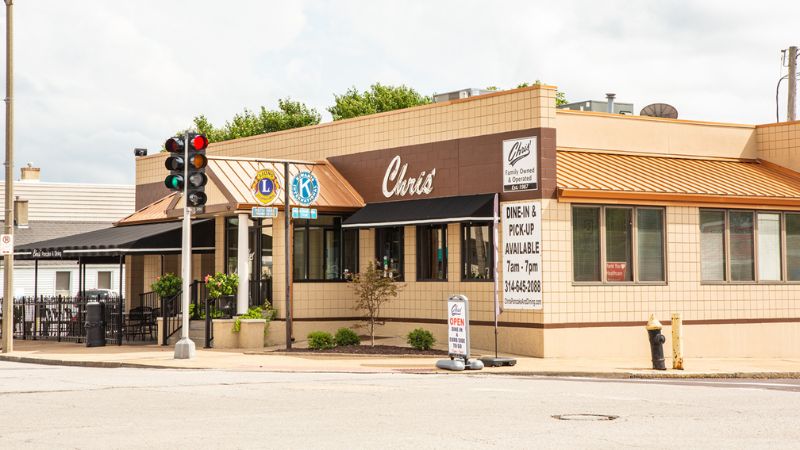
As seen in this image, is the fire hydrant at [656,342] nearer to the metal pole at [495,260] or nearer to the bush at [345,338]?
the metal pole at [495,260]

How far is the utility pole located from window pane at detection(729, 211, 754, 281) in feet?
52.1

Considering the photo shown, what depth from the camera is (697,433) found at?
11.8 meters

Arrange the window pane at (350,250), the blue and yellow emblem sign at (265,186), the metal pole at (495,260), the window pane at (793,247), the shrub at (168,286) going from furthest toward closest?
the shrub at (168,286) → the window pane at (350,250) → the window pane at (793,247) → the blue and yellow emblem sign at (265,186) → the metal pole at (495,260)

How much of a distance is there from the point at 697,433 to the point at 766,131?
65.2 ft

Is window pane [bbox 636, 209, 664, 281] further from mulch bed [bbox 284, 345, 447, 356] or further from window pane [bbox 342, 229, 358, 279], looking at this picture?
window pane [bbox 342, 229, 358, 279]

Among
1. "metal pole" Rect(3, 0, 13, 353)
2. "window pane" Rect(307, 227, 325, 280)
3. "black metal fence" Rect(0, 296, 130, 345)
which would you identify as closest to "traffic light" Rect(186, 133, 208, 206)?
"window pane" Rect(307, 227, 325, 280)

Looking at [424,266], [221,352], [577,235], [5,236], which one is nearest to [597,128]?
[577,235]

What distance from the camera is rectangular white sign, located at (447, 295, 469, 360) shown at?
821 inches

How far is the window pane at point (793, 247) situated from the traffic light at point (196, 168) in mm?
14394

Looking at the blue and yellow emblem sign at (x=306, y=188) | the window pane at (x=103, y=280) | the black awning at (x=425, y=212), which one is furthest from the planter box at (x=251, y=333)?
the window pane at (x=103, y=280)

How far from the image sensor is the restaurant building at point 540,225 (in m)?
24.6

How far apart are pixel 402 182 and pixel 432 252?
2.09 metres

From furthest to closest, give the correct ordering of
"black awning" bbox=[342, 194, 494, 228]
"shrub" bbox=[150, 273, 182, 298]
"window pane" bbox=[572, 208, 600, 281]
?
"shrub" bbox=[150, 273, 182, 298]
"black awning" bbox=[342, 194, 494, 228]
"window pane" bbox=[572, 208, 600, 281]

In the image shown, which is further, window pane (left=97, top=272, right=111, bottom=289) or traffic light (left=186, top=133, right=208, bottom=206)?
window pane (left=97, top=272, right=111, bottom=289)
